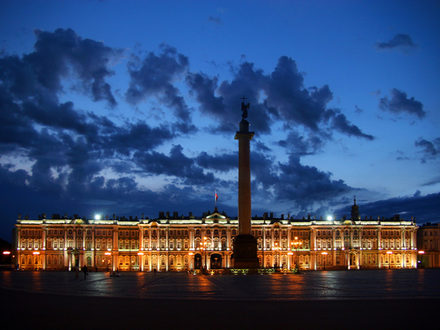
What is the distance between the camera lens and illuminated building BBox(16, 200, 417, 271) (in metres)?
102

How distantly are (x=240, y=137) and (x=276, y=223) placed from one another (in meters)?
51.2

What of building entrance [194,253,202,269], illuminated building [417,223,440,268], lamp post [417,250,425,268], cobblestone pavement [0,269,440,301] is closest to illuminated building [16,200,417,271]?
building entrance [194,253,202,269]

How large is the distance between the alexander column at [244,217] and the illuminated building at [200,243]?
4081cm

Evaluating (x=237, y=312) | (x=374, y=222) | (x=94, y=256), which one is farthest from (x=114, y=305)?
(x=374, y=222)

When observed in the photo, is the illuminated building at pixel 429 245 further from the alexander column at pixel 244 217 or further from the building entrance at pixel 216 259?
the alexander column at pixel 244 217

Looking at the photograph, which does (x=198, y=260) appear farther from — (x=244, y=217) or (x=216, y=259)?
(x=244, y=217)

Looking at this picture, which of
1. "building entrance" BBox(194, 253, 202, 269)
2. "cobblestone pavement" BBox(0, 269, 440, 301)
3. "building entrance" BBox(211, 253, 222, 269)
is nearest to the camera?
"cobblestone pavement" BBox(0, 269, 440, 301)

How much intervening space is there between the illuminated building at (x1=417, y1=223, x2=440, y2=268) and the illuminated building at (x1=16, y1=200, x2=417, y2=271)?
22.6 ft

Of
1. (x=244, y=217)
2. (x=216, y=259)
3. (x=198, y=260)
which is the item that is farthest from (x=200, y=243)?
(x=244, y=217)

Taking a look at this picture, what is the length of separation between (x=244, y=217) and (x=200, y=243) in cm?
4593

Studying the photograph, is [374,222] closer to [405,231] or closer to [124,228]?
[405,231]

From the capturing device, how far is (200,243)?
4031 inches

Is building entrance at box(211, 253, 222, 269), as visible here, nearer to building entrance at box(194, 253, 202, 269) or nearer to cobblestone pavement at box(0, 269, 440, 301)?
building entrance at box(194, 253, 202, 269)

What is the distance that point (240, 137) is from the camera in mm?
59250
